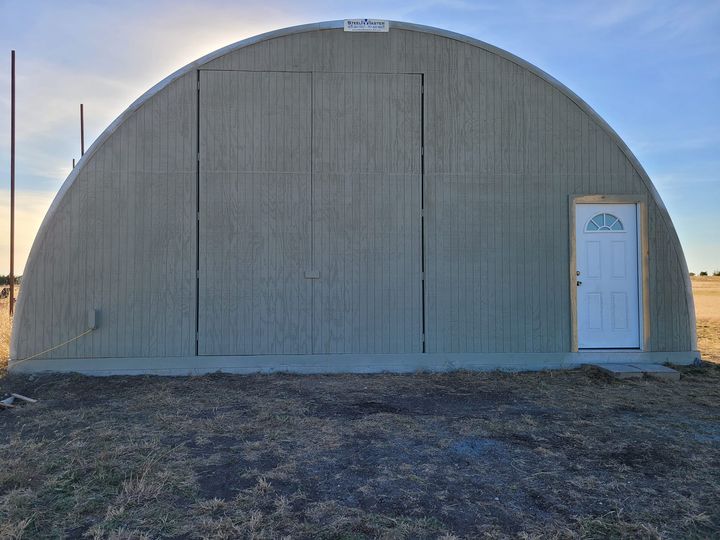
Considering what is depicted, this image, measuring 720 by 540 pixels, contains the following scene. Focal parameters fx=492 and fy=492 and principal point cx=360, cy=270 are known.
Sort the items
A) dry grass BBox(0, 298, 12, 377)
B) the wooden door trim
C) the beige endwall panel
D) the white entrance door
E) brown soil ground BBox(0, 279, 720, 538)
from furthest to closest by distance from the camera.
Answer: the white entrance door < the wooden door trim < dry grass BBox(0, 298, 12, 377) < the beige endwall panel < brown soil ground BBox(0, 279, 720, 538)

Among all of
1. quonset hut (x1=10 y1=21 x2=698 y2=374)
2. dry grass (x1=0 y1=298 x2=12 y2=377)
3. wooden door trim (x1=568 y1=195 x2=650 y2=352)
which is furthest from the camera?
wooden door trim (x1=568 y1=195 x2=650 y2=352)

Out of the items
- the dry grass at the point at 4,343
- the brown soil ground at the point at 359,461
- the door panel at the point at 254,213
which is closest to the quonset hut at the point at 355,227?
the door panel at the point at 254,213

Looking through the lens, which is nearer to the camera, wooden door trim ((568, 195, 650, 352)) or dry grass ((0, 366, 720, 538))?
dry grass ((0, 366, 720, 538))

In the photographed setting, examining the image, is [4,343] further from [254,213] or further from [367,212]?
[367,212]

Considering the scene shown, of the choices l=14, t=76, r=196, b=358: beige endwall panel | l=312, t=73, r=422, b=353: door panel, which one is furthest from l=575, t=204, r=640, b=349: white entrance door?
l=14, t=76, r=196, b=358: beige endwall panel

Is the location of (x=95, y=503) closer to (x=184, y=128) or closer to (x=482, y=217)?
(x=184, y=128)

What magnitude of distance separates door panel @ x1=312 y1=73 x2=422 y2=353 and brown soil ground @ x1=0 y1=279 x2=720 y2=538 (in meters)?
1.12

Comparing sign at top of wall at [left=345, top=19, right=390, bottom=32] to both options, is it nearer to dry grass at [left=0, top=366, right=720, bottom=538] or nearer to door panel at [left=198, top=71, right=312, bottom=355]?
door panel at [left=198, top=71, right=312, bottom=355]

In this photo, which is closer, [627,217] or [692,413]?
[692,413]

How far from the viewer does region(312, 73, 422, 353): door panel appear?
725cm

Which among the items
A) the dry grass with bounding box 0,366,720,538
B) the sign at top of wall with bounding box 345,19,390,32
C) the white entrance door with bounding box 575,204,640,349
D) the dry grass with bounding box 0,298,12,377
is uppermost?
the sign at top of wall with bounding box 345,19,390,32

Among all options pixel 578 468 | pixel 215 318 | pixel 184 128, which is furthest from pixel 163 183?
pixel 578 468

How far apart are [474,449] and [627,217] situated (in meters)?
5.29

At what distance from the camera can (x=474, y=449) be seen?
4156 millimetres
